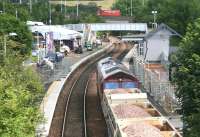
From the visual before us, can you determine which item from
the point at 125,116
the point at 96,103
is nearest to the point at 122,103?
the point at 125,116

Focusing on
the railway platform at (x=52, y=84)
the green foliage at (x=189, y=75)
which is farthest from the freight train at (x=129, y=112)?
the railway platform at (x=52, y=84)

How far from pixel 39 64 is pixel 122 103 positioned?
3445 centimetres

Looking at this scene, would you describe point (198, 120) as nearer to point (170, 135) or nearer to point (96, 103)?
point (170, 135)

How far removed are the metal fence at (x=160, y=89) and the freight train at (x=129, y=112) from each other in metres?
2.73

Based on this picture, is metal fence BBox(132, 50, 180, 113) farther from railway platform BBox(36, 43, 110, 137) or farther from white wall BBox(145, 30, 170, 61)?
railway platform BBox(36, 43, 110, 137)

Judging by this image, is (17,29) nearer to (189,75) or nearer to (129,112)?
(129,112)

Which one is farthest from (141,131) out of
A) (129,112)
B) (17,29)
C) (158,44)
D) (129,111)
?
(17,29)

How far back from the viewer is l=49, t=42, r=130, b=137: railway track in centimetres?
3772

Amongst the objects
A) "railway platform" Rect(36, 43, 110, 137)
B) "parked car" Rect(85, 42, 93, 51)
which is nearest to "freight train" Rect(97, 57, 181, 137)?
"railway platform" Rect(36, 43, 110, 137)

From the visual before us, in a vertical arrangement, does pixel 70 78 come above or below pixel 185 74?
below

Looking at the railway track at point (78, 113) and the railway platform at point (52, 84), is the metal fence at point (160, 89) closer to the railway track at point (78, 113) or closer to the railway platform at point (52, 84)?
the railway track at point (78, 113)

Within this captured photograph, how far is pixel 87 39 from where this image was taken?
4414 inches

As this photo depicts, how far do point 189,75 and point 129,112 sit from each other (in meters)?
3.58

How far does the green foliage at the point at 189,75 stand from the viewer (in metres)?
27.7
